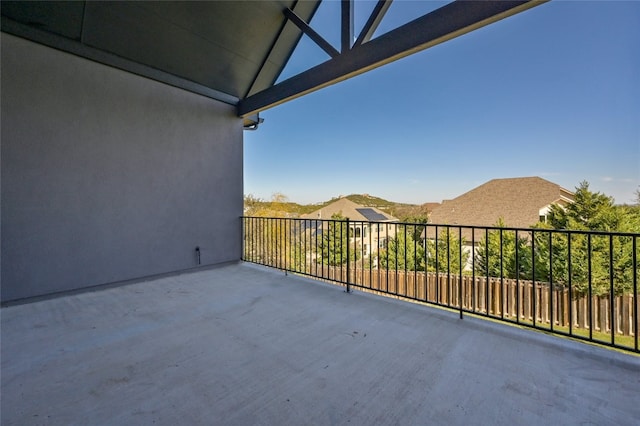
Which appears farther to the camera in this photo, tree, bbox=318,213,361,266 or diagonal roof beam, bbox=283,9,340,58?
tree, bbox=318,213,361,266

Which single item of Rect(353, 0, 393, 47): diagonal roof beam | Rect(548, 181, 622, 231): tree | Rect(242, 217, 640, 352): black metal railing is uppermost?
Rect(353, 0, 393, 47): diagonal roof beam

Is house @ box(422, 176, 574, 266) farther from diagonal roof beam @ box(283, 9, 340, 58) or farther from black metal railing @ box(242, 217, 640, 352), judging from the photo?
diagonal roof beam @ box(283, 9, 340, 58)

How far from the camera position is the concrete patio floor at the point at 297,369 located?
1.29m

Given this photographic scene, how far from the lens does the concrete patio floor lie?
1289 millimetres

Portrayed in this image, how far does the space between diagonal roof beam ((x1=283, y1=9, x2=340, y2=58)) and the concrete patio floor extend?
2.81m

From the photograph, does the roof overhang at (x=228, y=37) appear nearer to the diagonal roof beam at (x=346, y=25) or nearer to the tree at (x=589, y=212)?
the diagonal roof beam at (x=346, y=25)

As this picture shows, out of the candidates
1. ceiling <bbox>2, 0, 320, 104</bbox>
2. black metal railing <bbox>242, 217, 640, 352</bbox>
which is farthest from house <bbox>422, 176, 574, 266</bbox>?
ceiling <bbox>2, 0, 320, 104</bbox>

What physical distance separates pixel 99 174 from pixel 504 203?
18032 mm

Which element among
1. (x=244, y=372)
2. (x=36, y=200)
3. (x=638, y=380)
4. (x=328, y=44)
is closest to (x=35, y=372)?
(x=244, y=372)

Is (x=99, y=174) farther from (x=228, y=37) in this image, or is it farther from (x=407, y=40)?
(x=407, y=40)

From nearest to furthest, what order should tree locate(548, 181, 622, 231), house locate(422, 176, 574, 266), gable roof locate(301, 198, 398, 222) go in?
tree locate(548, 181, 622, 231)
house locate(422, 176, 574, 266)
gable roof locate(301, 198, 398, 222)

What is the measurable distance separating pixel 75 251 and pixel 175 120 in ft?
6.78

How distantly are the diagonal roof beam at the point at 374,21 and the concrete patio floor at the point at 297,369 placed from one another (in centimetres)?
272

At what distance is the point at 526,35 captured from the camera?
1208 centimetres
